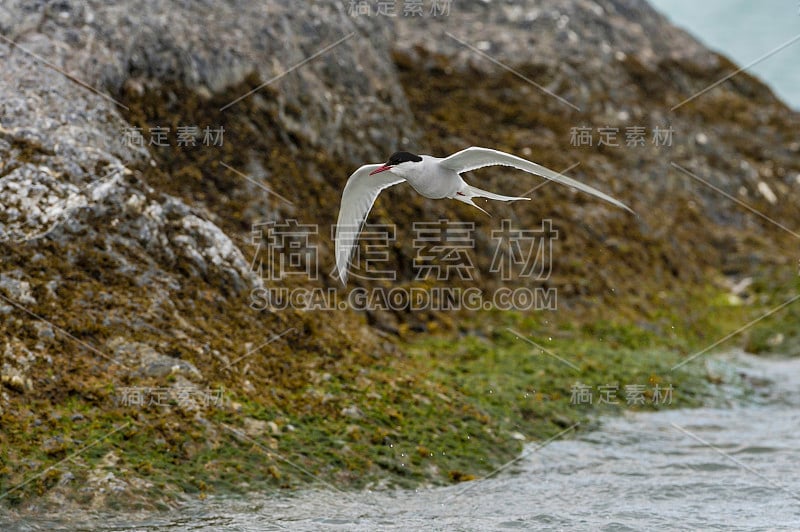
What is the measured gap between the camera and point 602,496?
39.1 ft

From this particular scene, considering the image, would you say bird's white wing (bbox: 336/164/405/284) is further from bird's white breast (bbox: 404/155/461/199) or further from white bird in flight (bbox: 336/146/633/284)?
bird's white breast (bbox: 404/155/461/199)

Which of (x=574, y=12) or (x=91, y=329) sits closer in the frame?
(x=91, y=329)

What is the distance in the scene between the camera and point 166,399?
11602 mm

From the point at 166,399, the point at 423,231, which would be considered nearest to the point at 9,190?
the point at 166,399

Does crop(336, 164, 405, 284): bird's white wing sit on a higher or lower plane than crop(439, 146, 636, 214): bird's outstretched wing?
lower

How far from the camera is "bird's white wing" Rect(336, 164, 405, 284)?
482 inches

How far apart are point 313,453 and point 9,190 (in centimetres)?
638

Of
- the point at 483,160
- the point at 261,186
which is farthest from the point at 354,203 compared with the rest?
the point at 261,186

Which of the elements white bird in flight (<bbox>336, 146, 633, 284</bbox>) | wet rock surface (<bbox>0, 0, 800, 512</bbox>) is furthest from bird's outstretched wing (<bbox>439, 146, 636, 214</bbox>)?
wet rock surface (<bbox>0, 0, 800, 512</bbox>)

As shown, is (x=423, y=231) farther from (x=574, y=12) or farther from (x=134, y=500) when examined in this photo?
(x=574, y=12)

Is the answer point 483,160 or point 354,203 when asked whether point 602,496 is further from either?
point 354,203

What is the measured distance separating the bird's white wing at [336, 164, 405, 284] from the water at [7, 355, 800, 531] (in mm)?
3419

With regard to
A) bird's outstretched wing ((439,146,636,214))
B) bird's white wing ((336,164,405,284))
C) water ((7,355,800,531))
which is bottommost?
water ((7,355,800,531))

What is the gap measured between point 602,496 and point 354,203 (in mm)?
5503
